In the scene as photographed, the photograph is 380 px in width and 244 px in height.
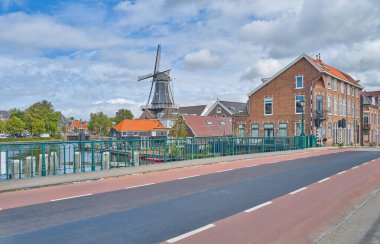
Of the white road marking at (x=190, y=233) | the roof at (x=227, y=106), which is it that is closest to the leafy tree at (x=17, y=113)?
the roof at (x=227, y=106)

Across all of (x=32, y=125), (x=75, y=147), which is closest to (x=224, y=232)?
(x=75, y=147)

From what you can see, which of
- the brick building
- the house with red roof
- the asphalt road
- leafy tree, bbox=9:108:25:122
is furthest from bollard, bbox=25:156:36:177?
leafy tree, bbox=9:108:25:122

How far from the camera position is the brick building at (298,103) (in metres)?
42.1

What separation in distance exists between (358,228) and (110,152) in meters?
14.3

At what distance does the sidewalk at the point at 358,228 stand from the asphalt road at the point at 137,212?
7.12 feet

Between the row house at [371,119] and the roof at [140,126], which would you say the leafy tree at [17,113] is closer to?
the roof at [140,126]

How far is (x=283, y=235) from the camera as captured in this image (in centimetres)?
598

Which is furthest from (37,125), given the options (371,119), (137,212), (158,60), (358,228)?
(358,228)

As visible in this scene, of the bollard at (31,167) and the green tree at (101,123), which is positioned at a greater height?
the green tree at (101,123)

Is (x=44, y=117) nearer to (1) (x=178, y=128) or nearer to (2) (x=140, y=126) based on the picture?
(2) (x=140, y=126)

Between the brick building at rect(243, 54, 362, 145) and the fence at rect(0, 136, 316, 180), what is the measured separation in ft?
35.8

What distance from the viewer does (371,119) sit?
2287 inches

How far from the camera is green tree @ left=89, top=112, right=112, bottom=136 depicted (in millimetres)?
117938

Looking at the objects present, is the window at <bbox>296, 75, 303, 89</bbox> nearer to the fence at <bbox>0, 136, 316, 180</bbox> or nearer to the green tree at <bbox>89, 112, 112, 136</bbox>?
the fence at <bbox>0, 136, 316, 180</bbox>
